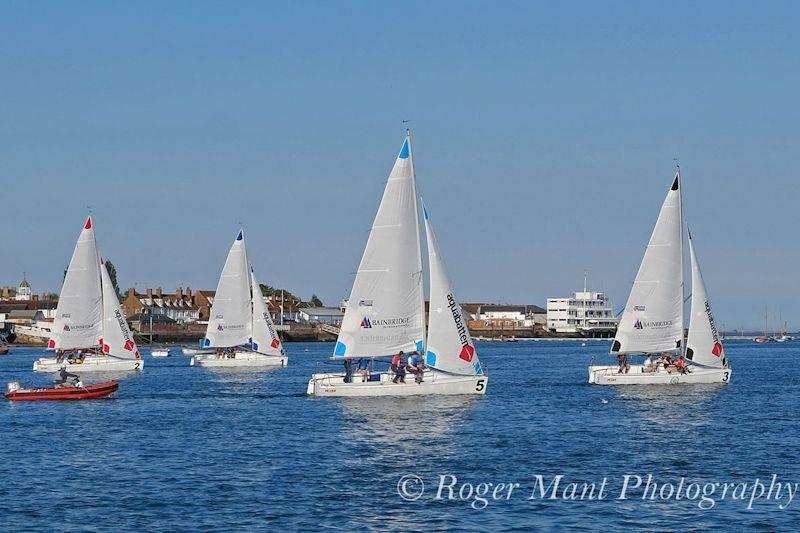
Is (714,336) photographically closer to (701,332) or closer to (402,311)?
(701,332)

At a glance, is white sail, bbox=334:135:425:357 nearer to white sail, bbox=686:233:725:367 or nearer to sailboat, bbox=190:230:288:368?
white sail, bbox=686:233:725:367

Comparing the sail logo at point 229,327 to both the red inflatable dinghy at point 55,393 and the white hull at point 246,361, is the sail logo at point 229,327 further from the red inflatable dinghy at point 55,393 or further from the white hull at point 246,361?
the red inflatable dinghy at point 55,393

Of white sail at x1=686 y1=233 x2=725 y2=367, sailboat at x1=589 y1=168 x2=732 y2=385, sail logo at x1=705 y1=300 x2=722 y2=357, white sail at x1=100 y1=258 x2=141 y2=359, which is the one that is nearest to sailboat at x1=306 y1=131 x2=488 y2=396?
sailboat at x1=589 y1=168 x2=732 y2=385

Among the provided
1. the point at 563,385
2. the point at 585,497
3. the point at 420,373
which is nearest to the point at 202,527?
the point at 585,497

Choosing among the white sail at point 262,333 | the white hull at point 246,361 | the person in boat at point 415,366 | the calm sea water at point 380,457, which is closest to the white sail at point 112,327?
the white hull at point 246,361

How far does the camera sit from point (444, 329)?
5884 cm

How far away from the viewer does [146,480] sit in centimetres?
3800

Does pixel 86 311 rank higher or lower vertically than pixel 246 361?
higher

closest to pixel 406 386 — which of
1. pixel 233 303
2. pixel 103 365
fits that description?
pixel 103 365

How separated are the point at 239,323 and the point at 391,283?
49.1m

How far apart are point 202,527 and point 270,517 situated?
1899mm

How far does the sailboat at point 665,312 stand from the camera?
71750 millimetres

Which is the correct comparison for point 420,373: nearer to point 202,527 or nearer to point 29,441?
point 29,441

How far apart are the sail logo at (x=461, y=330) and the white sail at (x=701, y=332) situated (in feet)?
58.7
